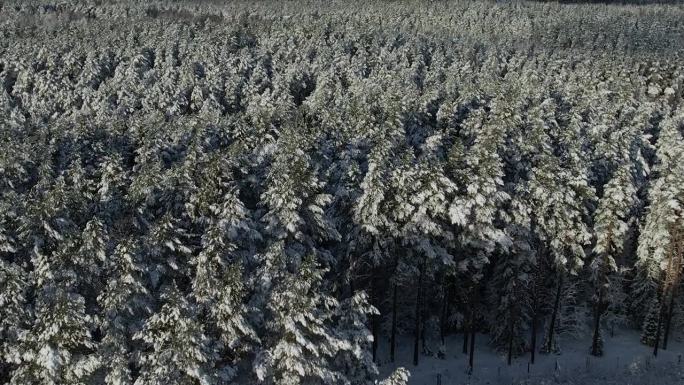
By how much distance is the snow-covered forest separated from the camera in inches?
1029

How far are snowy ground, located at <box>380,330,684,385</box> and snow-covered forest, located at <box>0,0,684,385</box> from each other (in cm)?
29

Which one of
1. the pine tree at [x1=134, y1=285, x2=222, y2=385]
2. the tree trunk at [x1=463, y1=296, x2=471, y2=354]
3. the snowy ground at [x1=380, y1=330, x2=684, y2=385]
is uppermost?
the pine tree at [x1=134, y1=285, x2=222, y2=385]

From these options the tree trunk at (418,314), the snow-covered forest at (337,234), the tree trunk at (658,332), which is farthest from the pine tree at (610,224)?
the tree trunk at (418,314)

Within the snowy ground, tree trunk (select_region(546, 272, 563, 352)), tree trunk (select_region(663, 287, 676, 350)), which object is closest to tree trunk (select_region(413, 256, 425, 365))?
the snowy ground

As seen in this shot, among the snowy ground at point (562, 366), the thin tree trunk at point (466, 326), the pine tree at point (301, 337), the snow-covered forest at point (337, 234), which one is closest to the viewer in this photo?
the pine tree at point (301, 337)

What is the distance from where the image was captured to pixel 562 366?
40406 millimetres

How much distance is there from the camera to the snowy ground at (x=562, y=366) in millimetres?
38000

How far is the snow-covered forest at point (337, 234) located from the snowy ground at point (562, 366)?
0.29 metres

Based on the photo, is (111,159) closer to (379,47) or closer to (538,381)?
(538,381)

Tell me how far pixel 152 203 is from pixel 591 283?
29524 mm

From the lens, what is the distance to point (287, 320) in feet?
82.4

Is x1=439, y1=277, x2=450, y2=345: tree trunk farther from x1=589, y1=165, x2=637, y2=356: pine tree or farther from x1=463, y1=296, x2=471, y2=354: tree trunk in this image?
x1=589, y1=165, x2=637, y2=356: pine tree

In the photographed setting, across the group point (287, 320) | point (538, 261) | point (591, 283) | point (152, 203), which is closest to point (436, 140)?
point (538, 261)

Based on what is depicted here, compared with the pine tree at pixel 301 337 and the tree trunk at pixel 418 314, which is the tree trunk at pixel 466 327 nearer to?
the tree trunk at pixel 418 314
